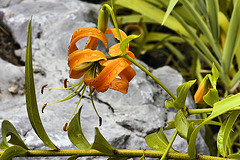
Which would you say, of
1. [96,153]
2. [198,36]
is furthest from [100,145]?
[198,36]

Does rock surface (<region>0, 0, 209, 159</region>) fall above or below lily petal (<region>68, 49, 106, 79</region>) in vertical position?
below

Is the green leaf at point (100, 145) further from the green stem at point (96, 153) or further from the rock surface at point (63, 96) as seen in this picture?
the rock surface at point (63, 96)

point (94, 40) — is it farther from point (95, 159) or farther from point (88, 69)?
point (95, 159)

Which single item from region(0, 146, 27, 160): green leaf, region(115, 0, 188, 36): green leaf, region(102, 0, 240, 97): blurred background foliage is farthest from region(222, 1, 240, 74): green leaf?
region(0, 146, 27, 160): green leaf

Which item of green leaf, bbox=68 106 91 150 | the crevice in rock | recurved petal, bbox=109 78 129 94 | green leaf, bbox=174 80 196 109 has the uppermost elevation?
green leaf, bbox=174 80 196 109

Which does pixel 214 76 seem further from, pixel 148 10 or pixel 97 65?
pixel 148 10

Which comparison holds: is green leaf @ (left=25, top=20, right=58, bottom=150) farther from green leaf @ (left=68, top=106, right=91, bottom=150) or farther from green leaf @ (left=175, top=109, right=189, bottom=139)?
green leaf @ (left=175, top=109, right=189, bottom=139)

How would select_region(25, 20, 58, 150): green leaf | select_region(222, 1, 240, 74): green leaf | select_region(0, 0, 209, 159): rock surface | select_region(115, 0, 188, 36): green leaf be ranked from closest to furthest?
select_region(25, 20, 58, 150): green leaf
select_region(0, 0, 209, 159): rock surface
select_region(222, 1, 240, 74): green leaf
select_region(115, 0, 188, 36): green leaf
